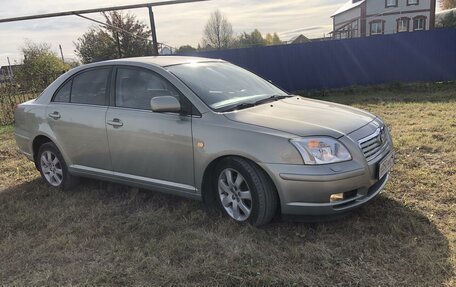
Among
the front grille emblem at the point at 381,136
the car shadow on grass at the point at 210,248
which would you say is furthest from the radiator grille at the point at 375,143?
the car shadow on grass at the point at 210,248

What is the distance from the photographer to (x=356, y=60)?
15.0 metres

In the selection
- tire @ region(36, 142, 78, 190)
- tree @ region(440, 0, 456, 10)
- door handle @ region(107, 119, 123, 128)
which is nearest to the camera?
door handle @ region(107, 119, 123, 128)

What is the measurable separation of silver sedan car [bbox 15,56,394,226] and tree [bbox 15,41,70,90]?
7.75 m

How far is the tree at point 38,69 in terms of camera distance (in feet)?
40.9

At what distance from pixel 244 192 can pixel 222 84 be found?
4.13 ft

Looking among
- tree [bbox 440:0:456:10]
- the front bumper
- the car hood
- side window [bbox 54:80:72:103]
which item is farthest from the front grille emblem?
tree [bbox 440:0:456:10]

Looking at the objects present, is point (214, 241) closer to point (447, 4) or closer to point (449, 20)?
point (449, 20)

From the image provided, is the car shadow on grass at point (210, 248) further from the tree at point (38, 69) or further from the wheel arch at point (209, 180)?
the tree at point (38, 69)

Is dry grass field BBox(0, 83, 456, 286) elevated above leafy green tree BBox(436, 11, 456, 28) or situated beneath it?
situated beneath

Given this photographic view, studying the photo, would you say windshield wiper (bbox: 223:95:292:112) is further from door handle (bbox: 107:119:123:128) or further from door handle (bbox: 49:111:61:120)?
door handle (bbox: 49:111:61:120)

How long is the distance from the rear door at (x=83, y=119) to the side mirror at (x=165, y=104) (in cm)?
89

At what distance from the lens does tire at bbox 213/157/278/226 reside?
12.0ft

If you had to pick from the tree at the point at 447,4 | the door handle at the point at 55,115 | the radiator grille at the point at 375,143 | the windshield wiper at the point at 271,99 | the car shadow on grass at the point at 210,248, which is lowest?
the car shadow on grass at the point at 210,248

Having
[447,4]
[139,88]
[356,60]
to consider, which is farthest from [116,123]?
[447,4]
